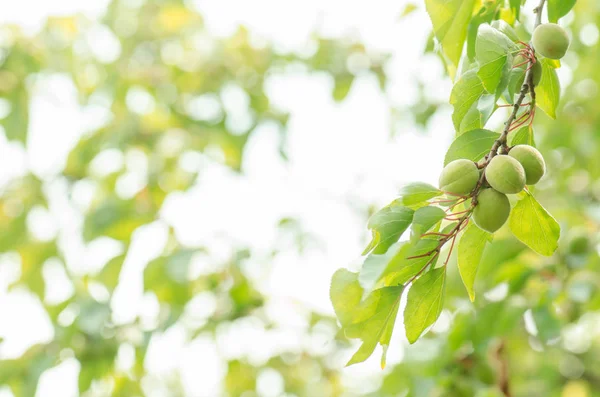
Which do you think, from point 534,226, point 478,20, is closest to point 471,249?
point 534,226

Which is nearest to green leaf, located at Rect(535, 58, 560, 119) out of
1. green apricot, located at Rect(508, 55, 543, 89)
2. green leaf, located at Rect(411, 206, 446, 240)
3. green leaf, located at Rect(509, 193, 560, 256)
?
green apricot, located at Rect(508, 55, 543, 89)

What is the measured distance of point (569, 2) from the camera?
2.58 ft

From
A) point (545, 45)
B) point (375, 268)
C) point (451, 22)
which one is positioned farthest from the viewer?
point (451, 22)

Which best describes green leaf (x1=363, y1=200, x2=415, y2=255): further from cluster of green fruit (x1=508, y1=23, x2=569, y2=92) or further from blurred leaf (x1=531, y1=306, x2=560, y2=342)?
blurred leaf (x1=531, y1=306, x2=560, y2=342)

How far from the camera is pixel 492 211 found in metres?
0.62

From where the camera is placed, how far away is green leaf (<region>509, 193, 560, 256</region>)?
70 cm

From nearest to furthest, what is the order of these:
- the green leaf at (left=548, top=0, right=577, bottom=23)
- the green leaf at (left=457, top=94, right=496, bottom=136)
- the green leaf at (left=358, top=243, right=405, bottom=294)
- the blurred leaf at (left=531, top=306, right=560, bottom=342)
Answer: the green leaf at (left=358, top=243, right=405, bottom=294), the green leaf at (left=457, top=94, right=496, bottom=136), the green leaf at (left=548, top=0, right=577, bottom=23), the blurred leaf at (left=531, top=306, right=560, bottom=342)

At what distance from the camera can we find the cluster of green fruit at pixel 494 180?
61 cm

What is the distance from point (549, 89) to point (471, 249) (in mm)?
208

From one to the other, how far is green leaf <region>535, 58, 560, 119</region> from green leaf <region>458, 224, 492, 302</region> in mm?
171

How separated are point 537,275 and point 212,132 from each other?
140 centimetres

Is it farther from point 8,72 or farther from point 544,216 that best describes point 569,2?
point 8,72

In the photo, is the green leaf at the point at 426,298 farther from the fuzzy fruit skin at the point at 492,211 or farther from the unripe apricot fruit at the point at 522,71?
the unripe apricot fruit at the point at 522,71

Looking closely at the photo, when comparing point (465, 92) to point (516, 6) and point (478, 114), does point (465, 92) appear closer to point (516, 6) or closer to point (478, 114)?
point (478, 114)
